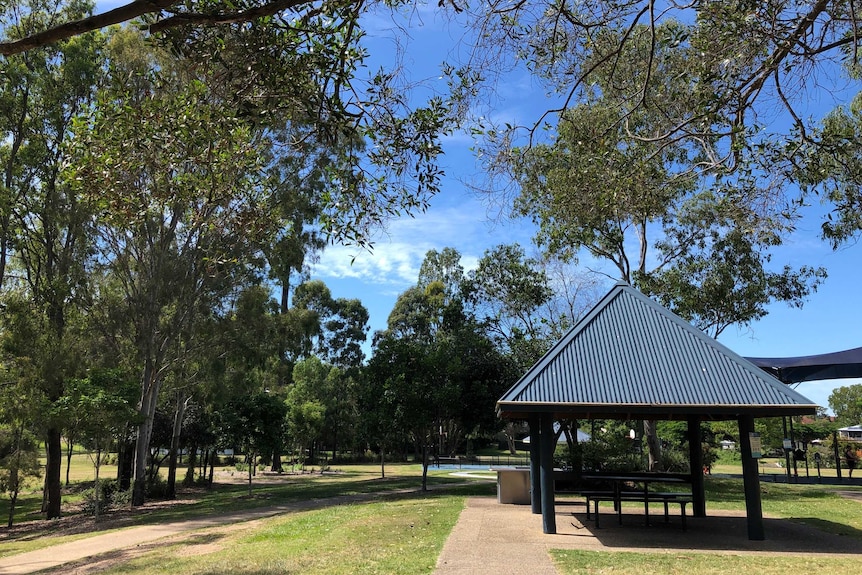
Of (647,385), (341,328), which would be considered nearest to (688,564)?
(647,385)

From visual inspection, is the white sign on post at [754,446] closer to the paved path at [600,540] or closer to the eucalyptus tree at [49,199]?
the paved path at [600,540]

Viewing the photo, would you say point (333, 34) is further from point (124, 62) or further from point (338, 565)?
point (124, 62)

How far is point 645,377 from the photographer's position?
34.8 feet

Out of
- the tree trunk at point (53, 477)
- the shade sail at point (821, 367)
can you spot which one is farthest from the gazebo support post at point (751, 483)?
the tree trunk at point (53, 477)

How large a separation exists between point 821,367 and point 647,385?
1695cm

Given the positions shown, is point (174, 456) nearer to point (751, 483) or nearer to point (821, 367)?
point (751, 483)

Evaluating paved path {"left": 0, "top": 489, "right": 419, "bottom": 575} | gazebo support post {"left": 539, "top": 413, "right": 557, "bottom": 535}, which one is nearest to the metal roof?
gazebo support post {"left": 539, "top": 413, "right": 557, "bottom": 535}

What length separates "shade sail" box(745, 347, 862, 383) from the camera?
22297 millimetres

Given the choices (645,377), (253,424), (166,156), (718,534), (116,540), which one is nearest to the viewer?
(166,156)

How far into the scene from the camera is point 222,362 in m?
24.1

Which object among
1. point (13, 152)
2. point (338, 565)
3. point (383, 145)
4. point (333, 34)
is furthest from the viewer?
point (13, 152)

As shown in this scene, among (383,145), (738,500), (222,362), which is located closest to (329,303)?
(222,362)

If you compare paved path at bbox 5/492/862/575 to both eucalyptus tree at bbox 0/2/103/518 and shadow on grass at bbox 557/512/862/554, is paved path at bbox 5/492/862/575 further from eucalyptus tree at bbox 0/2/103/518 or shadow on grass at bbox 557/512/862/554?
eucalyptus tree at bbox 0/2/103/518

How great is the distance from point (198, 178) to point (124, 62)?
16749mm
